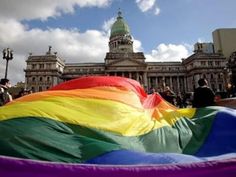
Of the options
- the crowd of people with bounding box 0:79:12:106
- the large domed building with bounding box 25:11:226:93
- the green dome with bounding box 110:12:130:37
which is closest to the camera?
the crowd of people with bounding box 0:79:12:106

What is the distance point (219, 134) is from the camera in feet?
13.2

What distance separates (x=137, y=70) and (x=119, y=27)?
1998 cm

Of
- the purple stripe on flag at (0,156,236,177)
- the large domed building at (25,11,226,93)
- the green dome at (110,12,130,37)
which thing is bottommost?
the purple stripe on flag at (0,156,236,177)

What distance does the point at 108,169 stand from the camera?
249 centimetres

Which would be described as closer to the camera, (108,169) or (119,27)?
(108,169)

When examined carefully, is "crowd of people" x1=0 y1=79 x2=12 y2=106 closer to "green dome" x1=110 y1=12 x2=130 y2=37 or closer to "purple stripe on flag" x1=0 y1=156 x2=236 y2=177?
"purple stripe on flag" x1=0 y1=156 x2=236 y2=177

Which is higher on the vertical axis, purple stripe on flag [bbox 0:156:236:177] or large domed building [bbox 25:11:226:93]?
large domed building [bbox 25:11:226:93]

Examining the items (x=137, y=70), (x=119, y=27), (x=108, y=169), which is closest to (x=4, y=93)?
(x=108, y=169)

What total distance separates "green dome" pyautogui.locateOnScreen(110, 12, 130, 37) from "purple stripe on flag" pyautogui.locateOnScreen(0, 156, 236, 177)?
8749 cm

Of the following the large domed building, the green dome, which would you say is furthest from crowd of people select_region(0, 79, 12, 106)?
the green dome

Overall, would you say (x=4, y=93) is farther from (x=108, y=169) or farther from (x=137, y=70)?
(x=137, y=70)

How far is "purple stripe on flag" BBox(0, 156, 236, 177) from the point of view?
7.78ft

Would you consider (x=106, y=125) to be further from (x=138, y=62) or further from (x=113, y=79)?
(x=138, y=62)

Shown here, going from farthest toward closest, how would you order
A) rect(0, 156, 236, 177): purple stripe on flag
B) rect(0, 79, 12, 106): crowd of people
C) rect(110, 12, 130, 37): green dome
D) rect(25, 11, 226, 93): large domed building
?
rect(110, 12, 130, 37): green dome
rect(25, 11, 226, 93): large domed building
rect(0, 79, 12, 106): crowd of people
rect(0, 156, 236, 177): purple stripe on flag
